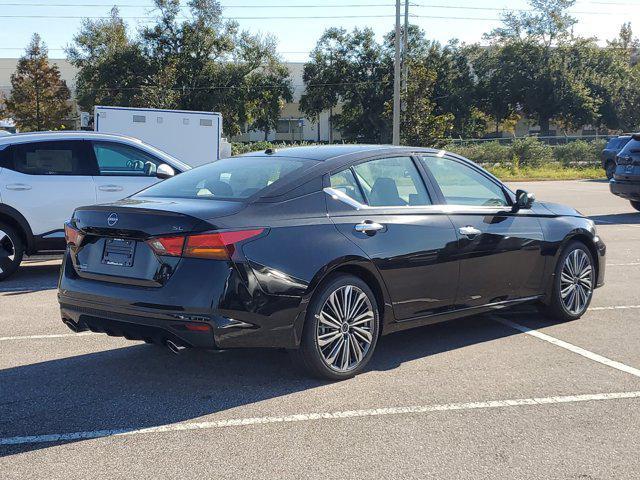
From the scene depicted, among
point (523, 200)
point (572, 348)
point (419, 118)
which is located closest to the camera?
point (572, 348)

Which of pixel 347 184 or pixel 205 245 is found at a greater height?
pixel 347 184

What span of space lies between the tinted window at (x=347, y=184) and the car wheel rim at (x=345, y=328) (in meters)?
0.71

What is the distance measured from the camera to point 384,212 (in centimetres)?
557

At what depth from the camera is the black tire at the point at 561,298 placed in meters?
6.89

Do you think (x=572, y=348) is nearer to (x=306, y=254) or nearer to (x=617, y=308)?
(x=617, y=308)

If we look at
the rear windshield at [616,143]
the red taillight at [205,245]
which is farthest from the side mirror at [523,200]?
the rear windshield at [616,143]

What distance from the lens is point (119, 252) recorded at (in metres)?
5.00

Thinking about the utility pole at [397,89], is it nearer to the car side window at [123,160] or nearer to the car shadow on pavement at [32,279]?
the car side window at [123,160]

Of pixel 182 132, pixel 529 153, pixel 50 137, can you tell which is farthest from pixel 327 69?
pixel 50 137

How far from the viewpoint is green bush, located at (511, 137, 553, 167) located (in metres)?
38.6

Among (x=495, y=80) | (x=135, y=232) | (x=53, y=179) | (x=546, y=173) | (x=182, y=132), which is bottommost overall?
(x=135, y=232)

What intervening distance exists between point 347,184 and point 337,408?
167cm

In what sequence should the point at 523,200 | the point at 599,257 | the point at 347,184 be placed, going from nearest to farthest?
1. the point at 347,184
2. the point at 523,200
3. the point at 599,257

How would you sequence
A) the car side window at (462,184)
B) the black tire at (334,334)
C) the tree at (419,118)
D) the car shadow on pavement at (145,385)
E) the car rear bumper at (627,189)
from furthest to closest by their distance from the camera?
A: 1. the tree at (419,118)
2. the car rear bumper at (627,189)
3. the car side window at (462,184)
4. the black tire at (334,334)
5. the car shadow on pavement at (145,385)
